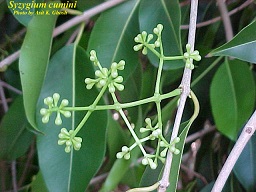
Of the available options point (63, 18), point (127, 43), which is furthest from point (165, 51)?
point (63, 18)

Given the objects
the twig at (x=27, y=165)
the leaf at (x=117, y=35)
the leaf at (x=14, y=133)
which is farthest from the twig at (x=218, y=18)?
the twig at (x=27, y=165)

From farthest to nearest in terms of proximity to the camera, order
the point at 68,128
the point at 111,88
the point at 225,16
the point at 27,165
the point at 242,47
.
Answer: the point at 27,165 < the point at 225,16 < the point at 68,128 < the point at 242,47 < the point at 111,88

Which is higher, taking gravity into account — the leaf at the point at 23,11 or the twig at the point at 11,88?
the leaf at the point at 23,11

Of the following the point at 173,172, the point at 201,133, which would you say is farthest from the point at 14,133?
the point at 173,172

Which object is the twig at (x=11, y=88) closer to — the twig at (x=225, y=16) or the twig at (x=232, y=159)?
the twig at (x=225, y=16)

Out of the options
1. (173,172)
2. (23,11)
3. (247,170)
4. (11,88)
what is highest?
(23,11)

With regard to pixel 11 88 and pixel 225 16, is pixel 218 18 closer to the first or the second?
pixel 225 16

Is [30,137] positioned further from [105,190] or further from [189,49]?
[189,49]
